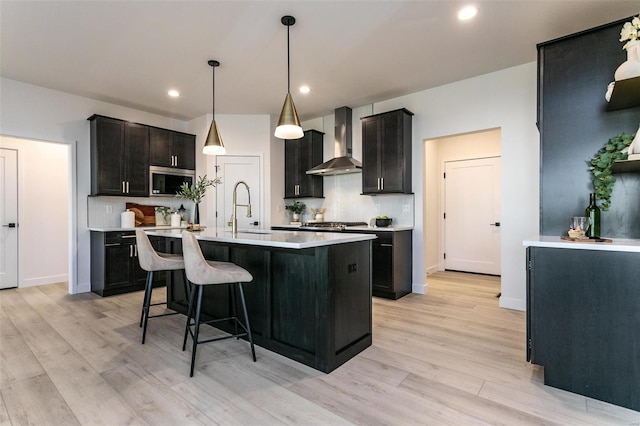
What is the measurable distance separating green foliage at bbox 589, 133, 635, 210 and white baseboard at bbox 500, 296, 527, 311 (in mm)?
1789

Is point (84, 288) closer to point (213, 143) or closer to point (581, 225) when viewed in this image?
point (213, 143)

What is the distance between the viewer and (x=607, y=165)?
220 centimetres

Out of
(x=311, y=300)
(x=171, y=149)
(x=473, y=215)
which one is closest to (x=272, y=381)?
(x=311, y=300)

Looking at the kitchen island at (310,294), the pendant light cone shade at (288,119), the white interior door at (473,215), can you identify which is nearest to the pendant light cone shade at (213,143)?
the pendant light cone shade at (288,119)

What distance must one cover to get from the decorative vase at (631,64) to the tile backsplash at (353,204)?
8.94 ft

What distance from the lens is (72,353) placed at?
2512 mm

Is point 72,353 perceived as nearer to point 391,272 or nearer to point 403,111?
point 391,272

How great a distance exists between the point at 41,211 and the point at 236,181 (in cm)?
314

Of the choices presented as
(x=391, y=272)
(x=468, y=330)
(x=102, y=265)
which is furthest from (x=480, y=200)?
(x=102, y=265)

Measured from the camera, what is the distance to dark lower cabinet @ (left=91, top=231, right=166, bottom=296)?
14.2ft

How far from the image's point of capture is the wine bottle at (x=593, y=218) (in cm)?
217

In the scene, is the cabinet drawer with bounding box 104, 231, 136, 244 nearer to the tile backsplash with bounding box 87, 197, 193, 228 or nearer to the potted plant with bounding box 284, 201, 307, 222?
the tile backsplash with bounding box 87, 197, 193, 228

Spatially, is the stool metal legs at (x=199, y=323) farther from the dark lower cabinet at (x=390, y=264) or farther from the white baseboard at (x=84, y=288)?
the white baseboard at (x=84, y=288)

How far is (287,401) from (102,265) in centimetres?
378
